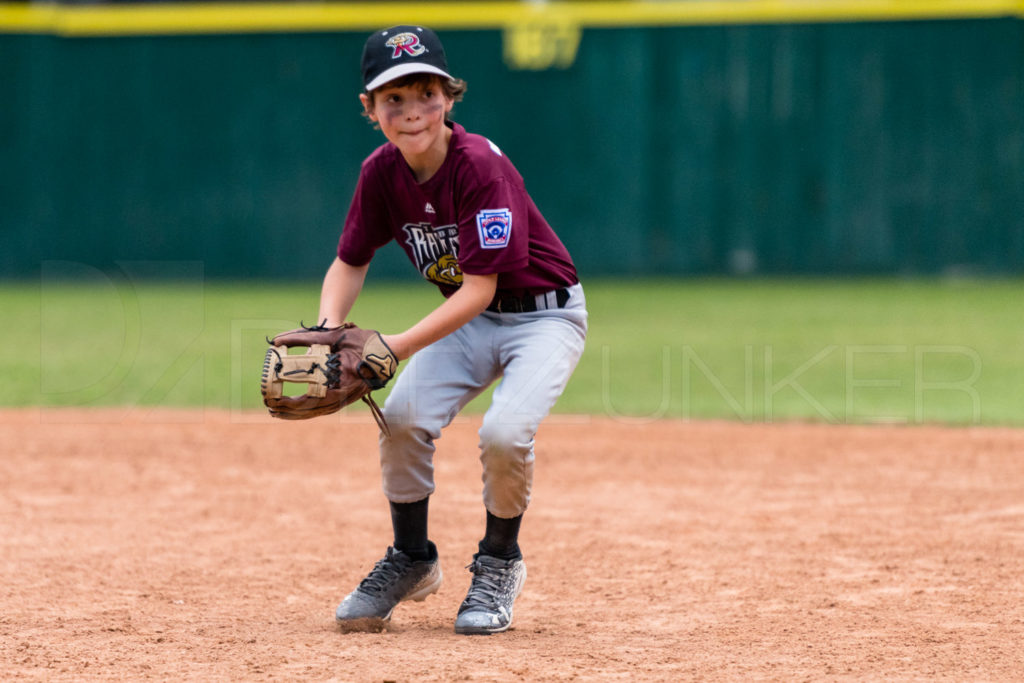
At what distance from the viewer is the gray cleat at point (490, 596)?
3.36 meters

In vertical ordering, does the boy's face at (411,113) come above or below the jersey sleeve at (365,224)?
above

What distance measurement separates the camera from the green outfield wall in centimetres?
1464

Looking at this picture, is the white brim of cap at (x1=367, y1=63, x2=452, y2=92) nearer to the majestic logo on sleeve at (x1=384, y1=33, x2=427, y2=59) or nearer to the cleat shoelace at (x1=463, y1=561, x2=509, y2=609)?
the majestic logo on sleeve at (x1=384, y1=33, x2=427, y2=59)

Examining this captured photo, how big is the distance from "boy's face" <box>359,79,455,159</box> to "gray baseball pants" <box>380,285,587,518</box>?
0.60 metres

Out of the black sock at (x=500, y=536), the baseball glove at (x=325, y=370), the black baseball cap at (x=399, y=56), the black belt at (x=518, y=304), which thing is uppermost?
the black baseball cap at (x=399, y=56)

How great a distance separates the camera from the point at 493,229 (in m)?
3.35

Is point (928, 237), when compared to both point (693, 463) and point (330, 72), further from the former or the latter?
point (693, 463)

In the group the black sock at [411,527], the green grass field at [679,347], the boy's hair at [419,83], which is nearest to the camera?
the boy's hair at [419,83]

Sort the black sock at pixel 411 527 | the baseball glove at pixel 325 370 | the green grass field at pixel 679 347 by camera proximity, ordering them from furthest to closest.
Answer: the green grass field at pixel 679 347, the black sock at pixel 411 527, the baseball glove at pixel 325 370

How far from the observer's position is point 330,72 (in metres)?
15.5

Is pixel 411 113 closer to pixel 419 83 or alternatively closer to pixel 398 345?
pixel 419 83

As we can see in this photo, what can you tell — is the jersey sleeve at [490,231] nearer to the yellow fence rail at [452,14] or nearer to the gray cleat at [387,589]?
the gray cleat at [387,589]

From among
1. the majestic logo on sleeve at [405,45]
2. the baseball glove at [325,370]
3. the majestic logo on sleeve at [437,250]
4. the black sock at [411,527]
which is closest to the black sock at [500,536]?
the black sock at [411,527]

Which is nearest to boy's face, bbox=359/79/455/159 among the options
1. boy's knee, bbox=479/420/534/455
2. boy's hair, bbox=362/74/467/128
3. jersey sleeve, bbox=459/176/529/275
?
boy's hair, bbox=362/74/467/128
